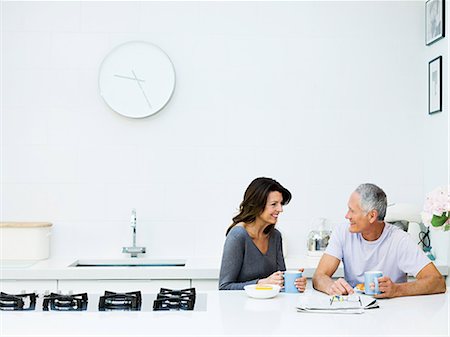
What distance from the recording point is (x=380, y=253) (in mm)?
3076

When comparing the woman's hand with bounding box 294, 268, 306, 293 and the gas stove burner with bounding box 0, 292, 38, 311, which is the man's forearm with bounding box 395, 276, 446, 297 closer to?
the woman's hand with bounding box 294, 268, 306, 293

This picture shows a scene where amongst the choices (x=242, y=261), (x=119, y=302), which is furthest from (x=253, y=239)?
(x=119, y=302)

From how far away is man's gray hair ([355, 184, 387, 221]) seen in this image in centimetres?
303

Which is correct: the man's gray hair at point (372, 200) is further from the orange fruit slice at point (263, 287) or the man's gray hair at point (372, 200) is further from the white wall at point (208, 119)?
the white wall at point (208, 119)

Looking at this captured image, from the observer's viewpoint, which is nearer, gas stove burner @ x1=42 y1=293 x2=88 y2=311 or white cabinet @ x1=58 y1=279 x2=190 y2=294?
gas stove burner @ x1=42 y1=293 x2=88 y2=311

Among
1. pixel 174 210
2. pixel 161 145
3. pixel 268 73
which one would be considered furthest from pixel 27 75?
pixel 268 73

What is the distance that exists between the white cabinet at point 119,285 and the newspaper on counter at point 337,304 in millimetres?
1161

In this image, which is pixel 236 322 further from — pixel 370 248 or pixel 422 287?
pixel 370 248

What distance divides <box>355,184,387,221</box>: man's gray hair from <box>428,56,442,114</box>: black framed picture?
112 centimetres

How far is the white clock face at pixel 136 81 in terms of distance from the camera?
4082 mm

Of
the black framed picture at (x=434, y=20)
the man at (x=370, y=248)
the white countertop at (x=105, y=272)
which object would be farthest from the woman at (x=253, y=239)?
the black framed picture at (x=434, y=20)

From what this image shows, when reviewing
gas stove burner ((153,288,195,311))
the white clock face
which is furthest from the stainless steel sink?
gas stove burner ((153,288,195,311))

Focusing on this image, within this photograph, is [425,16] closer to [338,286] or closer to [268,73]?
[268,73]

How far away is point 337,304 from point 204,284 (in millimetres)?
1294
